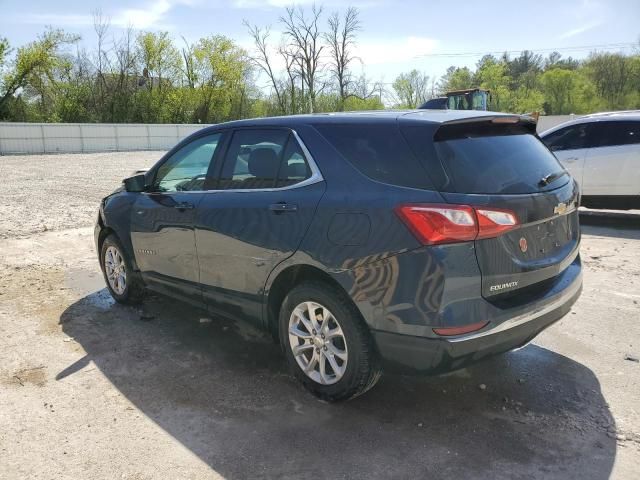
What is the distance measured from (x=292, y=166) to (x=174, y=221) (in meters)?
1.34

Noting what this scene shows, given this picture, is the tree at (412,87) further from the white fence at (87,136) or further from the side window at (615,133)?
the side window at (615,133)

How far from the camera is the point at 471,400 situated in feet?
11.1

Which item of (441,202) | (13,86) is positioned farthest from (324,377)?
(13,86)

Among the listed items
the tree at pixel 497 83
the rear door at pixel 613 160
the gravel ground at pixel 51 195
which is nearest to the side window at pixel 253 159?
the gravel ground at pixel 51 195

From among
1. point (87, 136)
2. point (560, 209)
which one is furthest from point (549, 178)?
point (87, 136)

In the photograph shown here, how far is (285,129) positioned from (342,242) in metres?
1.02

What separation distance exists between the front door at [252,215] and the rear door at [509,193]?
31.2 inches

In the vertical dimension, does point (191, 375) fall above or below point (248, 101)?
below

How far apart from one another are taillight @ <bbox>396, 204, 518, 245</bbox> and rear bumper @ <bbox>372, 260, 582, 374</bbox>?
0.47 m

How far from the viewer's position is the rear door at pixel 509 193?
111 inches

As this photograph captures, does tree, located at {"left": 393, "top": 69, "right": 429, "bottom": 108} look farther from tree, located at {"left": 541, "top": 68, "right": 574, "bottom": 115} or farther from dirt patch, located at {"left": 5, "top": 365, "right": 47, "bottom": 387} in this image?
dirt patch, located at {"left": 5, "top": 365, "right": 47, "bottom": 387}

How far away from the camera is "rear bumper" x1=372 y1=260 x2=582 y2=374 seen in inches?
109

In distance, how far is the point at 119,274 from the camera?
530 cm

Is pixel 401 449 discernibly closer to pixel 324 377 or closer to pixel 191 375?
pixel 324 377
